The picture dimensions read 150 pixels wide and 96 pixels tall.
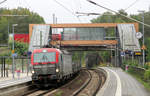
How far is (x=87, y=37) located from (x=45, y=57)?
41.1 m

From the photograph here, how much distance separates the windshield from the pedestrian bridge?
115ft

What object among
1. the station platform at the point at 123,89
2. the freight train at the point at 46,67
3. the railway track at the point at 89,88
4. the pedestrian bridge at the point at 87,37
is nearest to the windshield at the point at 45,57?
the freight train at the point at 46,67

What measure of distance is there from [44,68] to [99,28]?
42.3 meters

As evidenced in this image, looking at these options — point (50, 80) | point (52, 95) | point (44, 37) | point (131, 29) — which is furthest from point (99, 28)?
point (52, 95)

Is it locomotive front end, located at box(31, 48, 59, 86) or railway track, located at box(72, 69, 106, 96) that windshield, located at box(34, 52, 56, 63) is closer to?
locomotive front end, located at box(31, 48, 59, 86)

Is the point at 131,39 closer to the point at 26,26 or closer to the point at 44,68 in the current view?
the point at 44,68

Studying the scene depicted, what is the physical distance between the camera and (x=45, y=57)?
21.6 metres

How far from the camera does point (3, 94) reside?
56.5 ft

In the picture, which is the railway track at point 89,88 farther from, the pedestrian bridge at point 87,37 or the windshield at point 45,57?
the pedestrian bridge at point 87,37

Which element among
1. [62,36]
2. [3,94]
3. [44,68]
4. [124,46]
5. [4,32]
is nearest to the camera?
[3,94]

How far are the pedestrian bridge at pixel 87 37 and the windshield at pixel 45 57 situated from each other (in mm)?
34914

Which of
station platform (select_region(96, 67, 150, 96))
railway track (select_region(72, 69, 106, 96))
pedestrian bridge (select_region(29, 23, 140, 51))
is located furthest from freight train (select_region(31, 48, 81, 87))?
pedestrian bridge (select_region(29, 23, 140, 51))

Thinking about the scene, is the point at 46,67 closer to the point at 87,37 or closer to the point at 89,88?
the point at 89,88

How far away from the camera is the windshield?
70.4 ft
